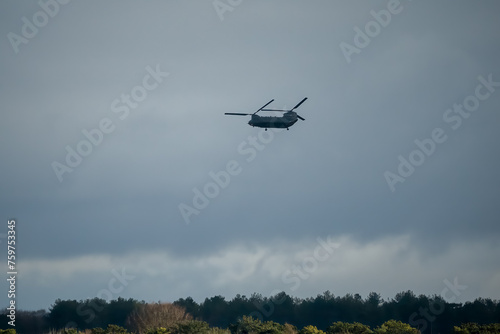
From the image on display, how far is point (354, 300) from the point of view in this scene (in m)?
113

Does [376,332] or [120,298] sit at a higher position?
[120,298]

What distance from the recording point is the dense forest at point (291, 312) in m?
98.3

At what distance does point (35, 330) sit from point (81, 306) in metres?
15.4

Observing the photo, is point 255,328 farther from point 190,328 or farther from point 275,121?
point 275,121

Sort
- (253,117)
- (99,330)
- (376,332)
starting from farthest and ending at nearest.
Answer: (253,117) → (99,330) → (376,332)

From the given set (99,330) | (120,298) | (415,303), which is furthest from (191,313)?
(99,330)

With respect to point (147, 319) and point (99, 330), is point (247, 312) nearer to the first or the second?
point (147, 319)

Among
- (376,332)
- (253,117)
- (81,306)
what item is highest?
(253,117)

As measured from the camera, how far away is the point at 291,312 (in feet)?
381

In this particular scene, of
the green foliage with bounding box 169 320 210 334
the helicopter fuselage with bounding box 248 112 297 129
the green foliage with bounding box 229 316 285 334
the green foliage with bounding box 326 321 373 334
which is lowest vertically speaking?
the green foliage with bounding box 326 321 373 334

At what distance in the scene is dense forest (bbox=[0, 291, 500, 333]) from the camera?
98312mm

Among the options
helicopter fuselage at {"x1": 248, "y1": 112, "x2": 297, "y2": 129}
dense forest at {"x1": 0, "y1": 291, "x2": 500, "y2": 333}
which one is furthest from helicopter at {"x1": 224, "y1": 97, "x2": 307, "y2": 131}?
dense forest at {"x1": 0, "y1": 291, "x2": 500, "y2": 333}

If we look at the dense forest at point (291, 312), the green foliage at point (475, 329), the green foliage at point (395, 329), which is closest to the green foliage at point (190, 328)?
the green foliage at point (395, 329)

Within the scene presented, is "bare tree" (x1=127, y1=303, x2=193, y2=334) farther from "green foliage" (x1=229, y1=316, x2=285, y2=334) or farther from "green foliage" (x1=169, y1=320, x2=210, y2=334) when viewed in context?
"green foliage" (x1=229, y1=316, x2=285, y2=334)
